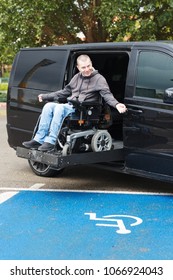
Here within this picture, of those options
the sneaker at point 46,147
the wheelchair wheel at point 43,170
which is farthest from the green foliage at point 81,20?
the sneaker at point 46,147

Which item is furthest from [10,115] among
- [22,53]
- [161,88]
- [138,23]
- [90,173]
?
[138,23]

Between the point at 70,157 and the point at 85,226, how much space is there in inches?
47.7

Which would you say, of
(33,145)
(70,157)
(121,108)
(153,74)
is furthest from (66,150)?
(153,74)

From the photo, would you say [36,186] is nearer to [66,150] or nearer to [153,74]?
[66,150]

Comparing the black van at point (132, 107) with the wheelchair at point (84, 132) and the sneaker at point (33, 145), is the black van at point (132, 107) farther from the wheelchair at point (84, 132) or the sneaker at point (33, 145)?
the wheelchair at point (84, 132)

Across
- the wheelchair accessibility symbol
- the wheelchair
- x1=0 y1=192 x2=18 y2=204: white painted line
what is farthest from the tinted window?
the wheelchair accessibility symbol

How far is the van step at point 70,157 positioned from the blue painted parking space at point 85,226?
0.47 metres

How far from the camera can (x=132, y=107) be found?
602 centimetres

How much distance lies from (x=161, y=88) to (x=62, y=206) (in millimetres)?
1873

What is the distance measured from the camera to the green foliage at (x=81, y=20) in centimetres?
1504

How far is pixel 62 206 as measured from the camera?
5734 millimetres

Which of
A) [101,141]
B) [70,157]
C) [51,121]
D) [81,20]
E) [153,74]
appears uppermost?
[81,20]
